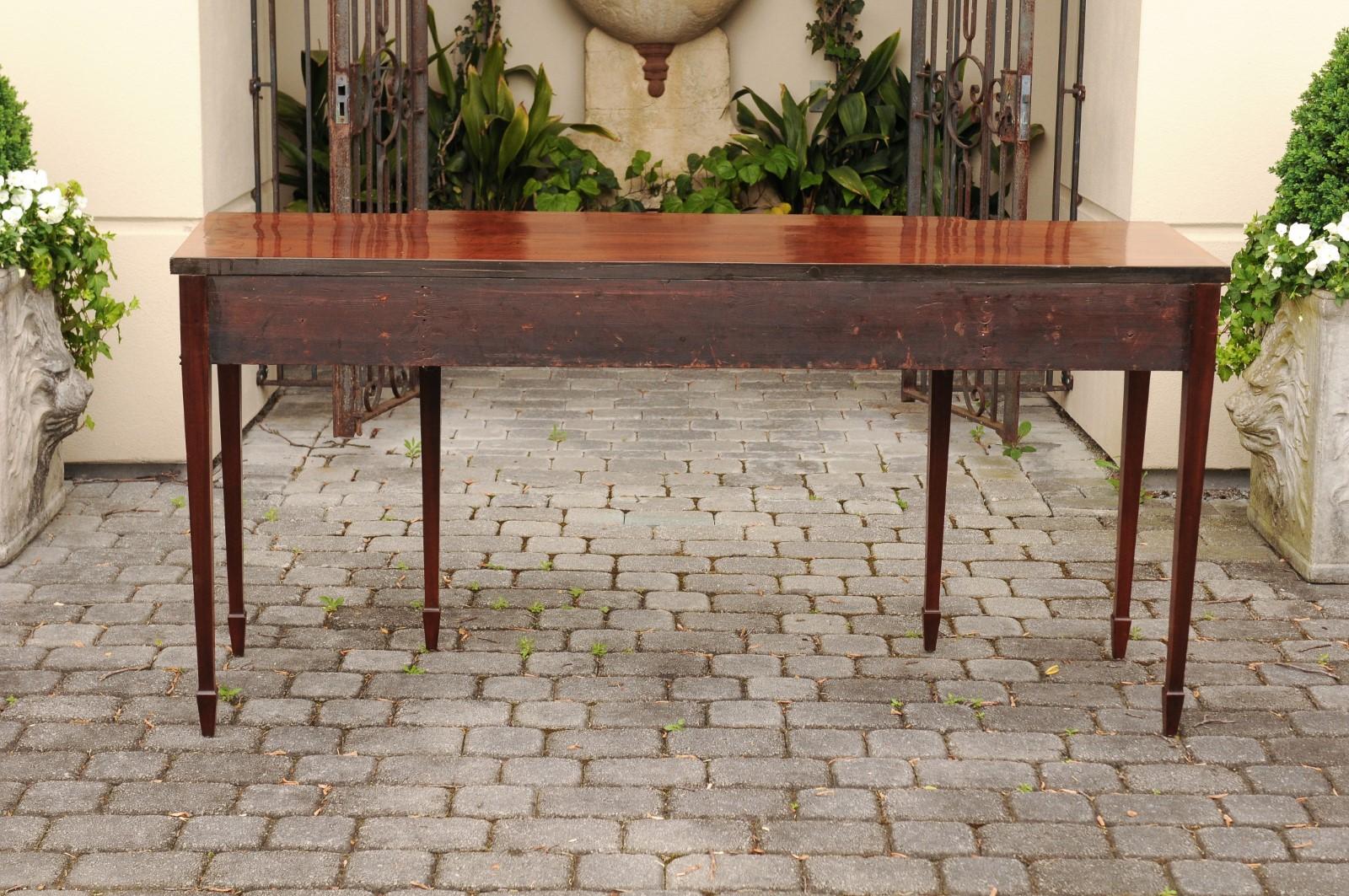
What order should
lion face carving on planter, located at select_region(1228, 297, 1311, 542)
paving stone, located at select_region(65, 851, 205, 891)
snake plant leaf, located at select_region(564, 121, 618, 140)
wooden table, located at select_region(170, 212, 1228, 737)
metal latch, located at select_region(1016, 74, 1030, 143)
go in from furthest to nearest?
snake plant leaf, located at select_region(564, 121, 618, 140) < metal latch, located at select_region(1016, 74, 1030, 143) < lion face carving on planter, located at select_region(1228, 297, 1311, 542) < wooden table, located at select_region(170, 212, 1228, 737) < paving stone, located at select_region(65, 851, 205, 891)

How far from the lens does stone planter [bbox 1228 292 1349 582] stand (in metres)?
4.46

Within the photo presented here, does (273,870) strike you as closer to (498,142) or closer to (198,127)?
(198,127)

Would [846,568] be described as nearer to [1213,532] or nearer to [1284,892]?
[1213,532]

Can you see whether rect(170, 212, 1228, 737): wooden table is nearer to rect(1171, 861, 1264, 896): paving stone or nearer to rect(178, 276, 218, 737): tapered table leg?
rect(178, 276, 218, 737): tapered table leg

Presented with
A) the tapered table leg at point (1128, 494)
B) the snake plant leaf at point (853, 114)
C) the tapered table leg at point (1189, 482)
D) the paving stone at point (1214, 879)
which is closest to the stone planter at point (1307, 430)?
the tapered table leg at point (1128, 494)

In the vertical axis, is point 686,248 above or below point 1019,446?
above

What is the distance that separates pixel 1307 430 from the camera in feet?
14.9

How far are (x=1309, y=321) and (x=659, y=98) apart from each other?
3.90 m

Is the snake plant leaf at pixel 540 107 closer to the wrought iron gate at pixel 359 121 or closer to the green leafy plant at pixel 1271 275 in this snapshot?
the wrought iron gate at pixel 359 121

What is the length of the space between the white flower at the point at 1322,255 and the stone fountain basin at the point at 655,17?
374 centimetres

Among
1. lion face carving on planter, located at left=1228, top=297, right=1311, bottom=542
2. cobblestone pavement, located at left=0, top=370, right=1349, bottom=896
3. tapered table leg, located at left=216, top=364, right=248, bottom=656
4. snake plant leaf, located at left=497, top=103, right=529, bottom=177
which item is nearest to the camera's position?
cobblestone pavement, located at left=0, top=370, right=1349, bottom=896

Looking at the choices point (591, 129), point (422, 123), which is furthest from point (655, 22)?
point (422, 123)

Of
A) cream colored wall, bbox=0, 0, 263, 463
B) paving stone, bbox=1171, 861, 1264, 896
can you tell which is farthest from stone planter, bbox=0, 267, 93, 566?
paving stone, bbox=1171, 861, 1264, 896

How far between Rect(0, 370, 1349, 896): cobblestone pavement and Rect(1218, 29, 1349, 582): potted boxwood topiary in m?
0.20
